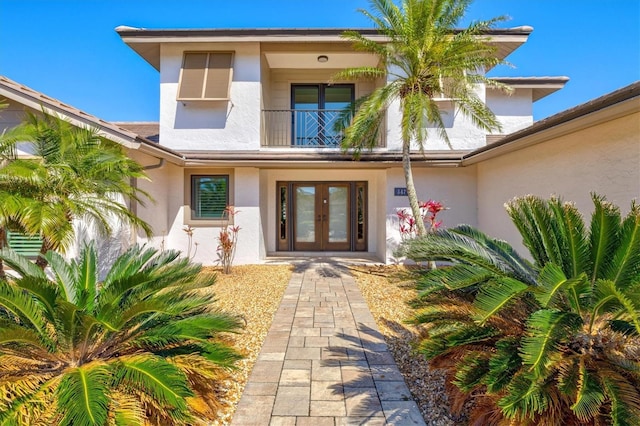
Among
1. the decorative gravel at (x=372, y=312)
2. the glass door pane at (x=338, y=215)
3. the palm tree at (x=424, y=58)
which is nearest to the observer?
the decorative gravel at (x=372, y=312)

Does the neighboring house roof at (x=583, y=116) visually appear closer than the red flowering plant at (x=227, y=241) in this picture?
Yes

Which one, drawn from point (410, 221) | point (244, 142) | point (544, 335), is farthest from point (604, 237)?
point (244, 142)

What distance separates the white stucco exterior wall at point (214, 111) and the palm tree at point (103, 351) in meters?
7.83

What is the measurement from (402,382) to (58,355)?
3.70 meters

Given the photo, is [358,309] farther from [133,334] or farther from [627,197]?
[627,197]

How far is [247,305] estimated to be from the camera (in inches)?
277

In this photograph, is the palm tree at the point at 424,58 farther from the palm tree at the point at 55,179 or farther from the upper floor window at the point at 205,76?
the palm tree at the point at 55,179

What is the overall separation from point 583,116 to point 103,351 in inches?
312

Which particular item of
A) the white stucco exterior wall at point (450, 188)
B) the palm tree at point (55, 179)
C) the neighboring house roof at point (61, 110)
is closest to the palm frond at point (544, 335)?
the palm tree at point (55, 179)

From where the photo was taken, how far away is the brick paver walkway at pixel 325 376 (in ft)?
11.1

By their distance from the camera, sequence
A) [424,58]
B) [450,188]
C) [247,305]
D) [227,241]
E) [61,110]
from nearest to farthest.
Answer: [247,305] < [61,110] < [424,58] < [227,241] < [450,188]

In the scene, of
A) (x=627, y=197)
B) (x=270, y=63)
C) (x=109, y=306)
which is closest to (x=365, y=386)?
(x=109, y=306)

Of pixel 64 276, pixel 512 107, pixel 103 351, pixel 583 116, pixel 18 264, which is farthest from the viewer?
pixel 512 107

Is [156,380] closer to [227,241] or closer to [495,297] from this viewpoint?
[495,297]
